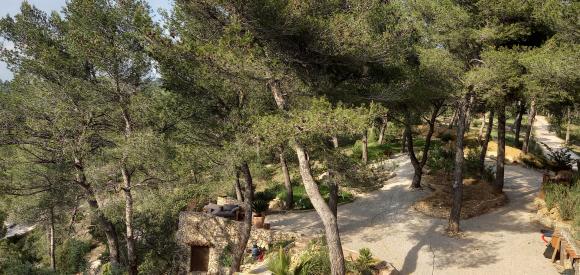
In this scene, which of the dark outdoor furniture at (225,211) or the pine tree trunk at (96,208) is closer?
the pine tree trunk at (96,208)

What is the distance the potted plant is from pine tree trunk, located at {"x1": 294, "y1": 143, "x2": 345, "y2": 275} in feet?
17.3

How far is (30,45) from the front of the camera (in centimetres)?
1377

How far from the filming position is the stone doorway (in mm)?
15680

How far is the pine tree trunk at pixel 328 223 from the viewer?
10.3 metres

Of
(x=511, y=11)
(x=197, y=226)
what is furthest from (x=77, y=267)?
(x=511, y=11)

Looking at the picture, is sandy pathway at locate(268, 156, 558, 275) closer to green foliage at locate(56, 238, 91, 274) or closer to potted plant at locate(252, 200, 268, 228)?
potted plant at locate(252, 200, 268, 228)

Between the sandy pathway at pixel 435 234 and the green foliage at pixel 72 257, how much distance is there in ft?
46.3

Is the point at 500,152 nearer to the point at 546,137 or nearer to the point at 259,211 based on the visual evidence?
the point at 259,211

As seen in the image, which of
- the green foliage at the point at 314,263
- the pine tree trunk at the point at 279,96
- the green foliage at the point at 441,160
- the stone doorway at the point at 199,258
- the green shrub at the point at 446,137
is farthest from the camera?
the green shrub at the point at 446,137

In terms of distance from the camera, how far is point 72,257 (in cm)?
2428

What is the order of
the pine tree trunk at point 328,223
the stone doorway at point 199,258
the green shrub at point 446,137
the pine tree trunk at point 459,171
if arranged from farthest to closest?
the green shrub at point 446,137
the stone doorway at point 199,258
the pine tree trunk at point 459,171
the pine tree trunk at point 328,223

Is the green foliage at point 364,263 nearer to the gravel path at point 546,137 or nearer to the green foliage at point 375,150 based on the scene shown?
the green foliage at point 375,150

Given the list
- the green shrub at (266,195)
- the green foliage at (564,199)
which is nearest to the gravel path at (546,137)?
the green foliage at (564,199)

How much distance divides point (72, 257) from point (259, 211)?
550 inches
